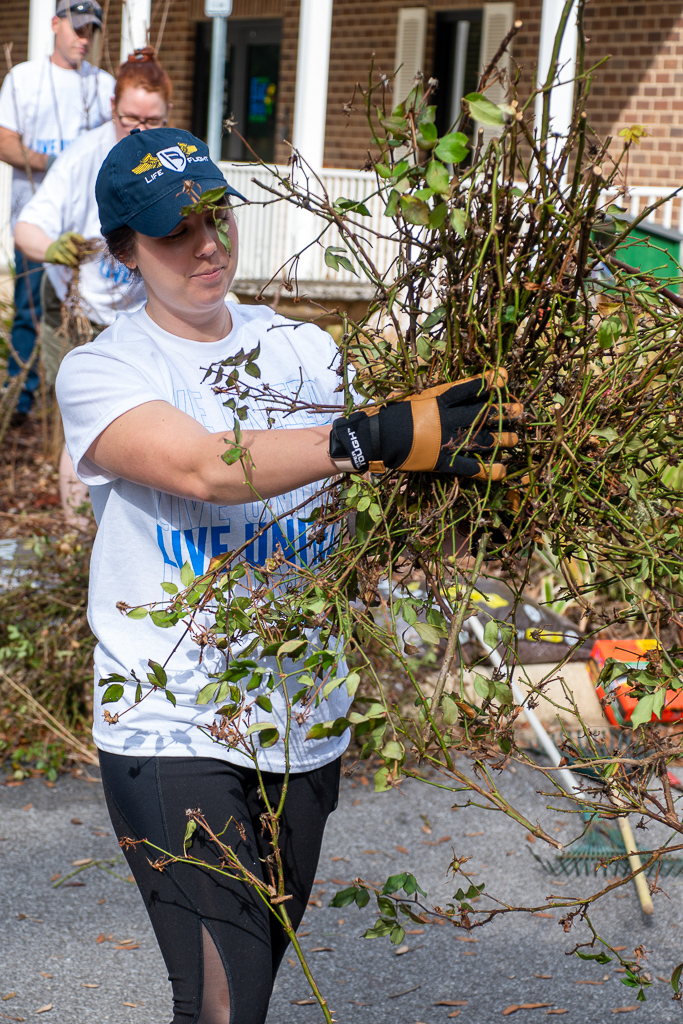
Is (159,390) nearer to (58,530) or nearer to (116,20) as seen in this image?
(58,530)

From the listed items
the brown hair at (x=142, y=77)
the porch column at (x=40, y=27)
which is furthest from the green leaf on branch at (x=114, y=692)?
the porch column at (x=40, y=27)

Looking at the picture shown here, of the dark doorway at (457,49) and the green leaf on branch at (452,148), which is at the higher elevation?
the dark doorway at (457,49)

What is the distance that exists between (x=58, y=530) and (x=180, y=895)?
9.47ft

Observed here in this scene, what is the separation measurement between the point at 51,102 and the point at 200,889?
490 cm

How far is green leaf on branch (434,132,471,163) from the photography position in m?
1.39

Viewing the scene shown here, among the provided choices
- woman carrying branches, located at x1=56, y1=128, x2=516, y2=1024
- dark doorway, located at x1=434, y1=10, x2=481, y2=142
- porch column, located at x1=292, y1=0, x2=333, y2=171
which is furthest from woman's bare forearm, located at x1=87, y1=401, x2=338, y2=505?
dark doorway, located at x1=434, y1=10, x2=481, y2=142

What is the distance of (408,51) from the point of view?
1172 cm

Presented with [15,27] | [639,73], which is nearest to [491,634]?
[639,73]

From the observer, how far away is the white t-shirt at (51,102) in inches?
226

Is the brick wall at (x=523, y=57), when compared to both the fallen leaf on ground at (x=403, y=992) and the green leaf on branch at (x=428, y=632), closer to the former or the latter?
the fallen leaf on ground at (x=403, y=992)

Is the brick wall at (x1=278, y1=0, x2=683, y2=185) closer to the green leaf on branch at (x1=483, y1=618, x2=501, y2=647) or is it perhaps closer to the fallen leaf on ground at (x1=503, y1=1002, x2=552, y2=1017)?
the fallen leaf on ground at (x1=503, y1=1002, x2=552, y2=1017)

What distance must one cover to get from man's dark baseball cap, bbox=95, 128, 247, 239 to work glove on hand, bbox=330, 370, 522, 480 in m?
0.63

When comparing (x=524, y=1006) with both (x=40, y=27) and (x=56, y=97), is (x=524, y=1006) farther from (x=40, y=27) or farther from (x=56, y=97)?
(x=40, y=27)

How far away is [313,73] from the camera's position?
9281 mm
